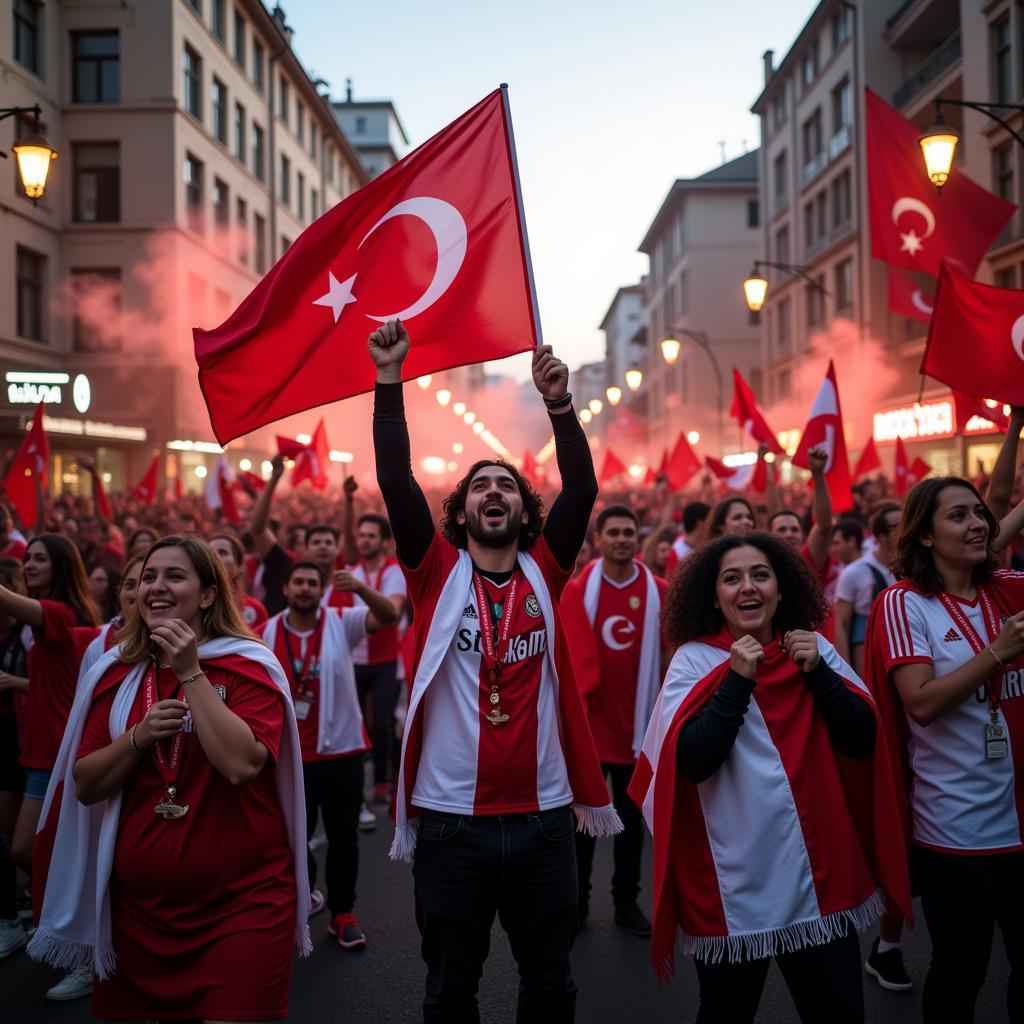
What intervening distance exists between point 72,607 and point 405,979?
2.45 meters

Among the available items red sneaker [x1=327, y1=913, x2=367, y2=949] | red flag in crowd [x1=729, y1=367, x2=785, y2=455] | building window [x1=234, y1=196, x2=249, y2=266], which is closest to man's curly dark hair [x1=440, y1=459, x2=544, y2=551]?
red sneaker [x1=327, y1=913, x2=367, y2=949]

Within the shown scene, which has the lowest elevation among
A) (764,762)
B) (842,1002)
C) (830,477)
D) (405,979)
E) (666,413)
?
(405,979)

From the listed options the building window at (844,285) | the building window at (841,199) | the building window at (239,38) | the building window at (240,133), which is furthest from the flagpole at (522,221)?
the building window at (239,38)

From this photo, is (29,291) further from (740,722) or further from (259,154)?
(740,722)

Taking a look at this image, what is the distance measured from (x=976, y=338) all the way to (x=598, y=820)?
13.7 feet

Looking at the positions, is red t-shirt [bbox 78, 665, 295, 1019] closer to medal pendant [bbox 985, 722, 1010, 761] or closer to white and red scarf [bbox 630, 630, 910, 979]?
white and red scarf [bbox 630, 630, 910, 979]

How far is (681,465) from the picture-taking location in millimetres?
16281

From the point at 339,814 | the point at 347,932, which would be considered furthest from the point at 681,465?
the point at 347,932

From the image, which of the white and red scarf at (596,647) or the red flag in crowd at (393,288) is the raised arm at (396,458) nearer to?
the red flag in crowd at (393,288)

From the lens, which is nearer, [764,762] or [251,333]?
[764,762]

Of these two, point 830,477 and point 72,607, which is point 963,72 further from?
point 72,607

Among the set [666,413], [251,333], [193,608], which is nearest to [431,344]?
[251,333]

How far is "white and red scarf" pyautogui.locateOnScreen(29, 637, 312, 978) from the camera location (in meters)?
2.92

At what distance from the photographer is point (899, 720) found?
3500 millimetres
